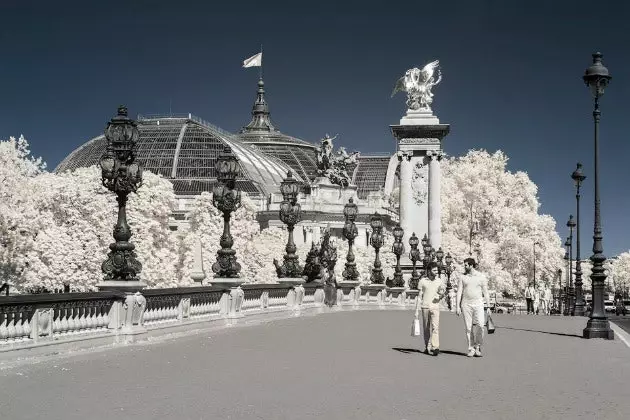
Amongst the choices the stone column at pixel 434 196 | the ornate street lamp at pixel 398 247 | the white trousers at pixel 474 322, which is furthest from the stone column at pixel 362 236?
the white trousers at pixel 474 322

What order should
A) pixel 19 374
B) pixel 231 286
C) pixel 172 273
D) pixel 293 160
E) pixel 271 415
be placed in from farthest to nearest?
pixel 293 160
pixel 172 273
pixel 231 286
pixel 19 374
pixel 271 415

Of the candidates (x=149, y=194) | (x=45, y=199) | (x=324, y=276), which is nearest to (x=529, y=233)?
(x=149, y=194)

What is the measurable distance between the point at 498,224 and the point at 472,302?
86192 millimetres

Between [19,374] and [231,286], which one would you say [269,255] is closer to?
[231,286]

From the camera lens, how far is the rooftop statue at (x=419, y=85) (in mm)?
79750

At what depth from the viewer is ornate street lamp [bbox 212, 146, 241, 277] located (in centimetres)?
3188

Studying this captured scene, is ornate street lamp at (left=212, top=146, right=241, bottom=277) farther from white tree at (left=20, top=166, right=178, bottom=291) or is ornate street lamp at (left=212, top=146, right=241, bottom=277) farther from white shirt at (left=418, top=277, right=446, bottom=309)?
white tree at (left=20, top=166, right=178, bottom=291)

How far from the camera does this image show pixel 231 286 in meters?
31.9

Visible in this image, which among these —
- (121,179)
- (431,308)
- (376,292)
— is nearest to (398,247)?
(376,292)

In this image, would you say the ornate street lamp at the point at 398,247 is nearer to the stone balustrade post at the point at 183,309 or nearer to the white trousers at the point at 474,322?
the stone balustrade post at the point at 183,309

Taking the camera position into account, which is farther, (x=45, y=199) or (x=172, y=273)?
(x=172, y=273)

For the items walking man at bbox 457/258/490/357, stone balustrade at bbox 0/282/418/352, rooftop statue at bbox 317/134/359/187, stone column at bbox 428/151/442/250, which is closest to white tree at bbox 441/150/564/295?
rooftop statue at bbox 317/134/359/187

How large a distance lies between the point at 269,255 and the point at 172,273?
81.9 feet

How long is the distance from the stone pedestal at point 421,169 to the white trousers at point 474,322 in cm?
5567
